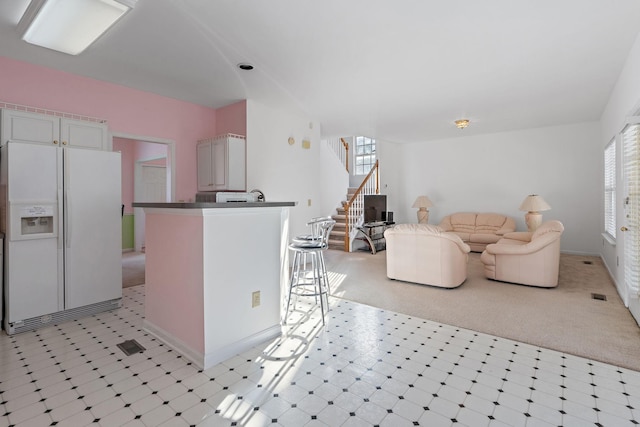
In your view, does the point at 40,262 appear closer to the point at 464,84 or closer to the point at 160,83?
the point at 160,83

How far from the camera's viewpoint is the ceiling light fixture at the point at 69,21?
2.41 meters

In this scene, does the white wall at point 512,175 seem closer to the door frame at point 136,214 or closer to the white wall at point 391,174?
the white wall at point 391,174

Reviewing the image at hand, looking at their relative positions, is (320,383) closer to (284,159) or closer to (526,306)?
(526,306)

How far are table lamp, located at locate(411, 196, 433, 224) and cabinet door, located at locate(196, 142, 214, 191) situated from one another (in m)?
5.05

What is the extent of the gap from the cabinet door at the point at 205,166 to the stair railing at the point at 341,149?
15.5 feet

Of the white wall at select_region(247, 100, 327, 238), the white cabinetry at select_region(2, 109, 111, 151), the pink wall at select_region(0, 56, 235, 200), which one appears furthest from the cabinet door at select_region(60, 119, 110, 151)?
the white wall at select_region(247, 100, 327, 238)

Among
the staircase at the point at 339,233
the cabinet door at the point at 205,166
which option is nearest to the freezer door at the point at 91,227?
the cabinet door at the point at 205,166

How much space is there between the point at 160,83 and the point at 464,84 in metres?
3.86

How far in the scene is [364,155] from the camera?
1055cm

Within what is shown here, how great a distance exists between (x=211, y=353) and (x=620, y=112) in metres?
5.21

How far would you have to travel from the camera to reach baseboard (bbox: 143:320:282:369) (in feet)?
7.89

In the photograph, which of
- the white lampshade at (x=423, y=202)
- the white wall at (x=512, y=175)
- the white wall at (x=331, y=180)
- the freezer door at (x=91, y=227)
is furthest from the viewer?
the white wall at (x=331, y=180)

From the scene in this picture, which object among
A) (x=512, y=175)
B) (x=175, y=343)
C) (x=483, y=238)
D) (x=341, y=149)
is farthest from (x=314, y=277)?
(x=341, y=149)

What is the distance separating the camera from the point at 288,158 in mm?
5562
